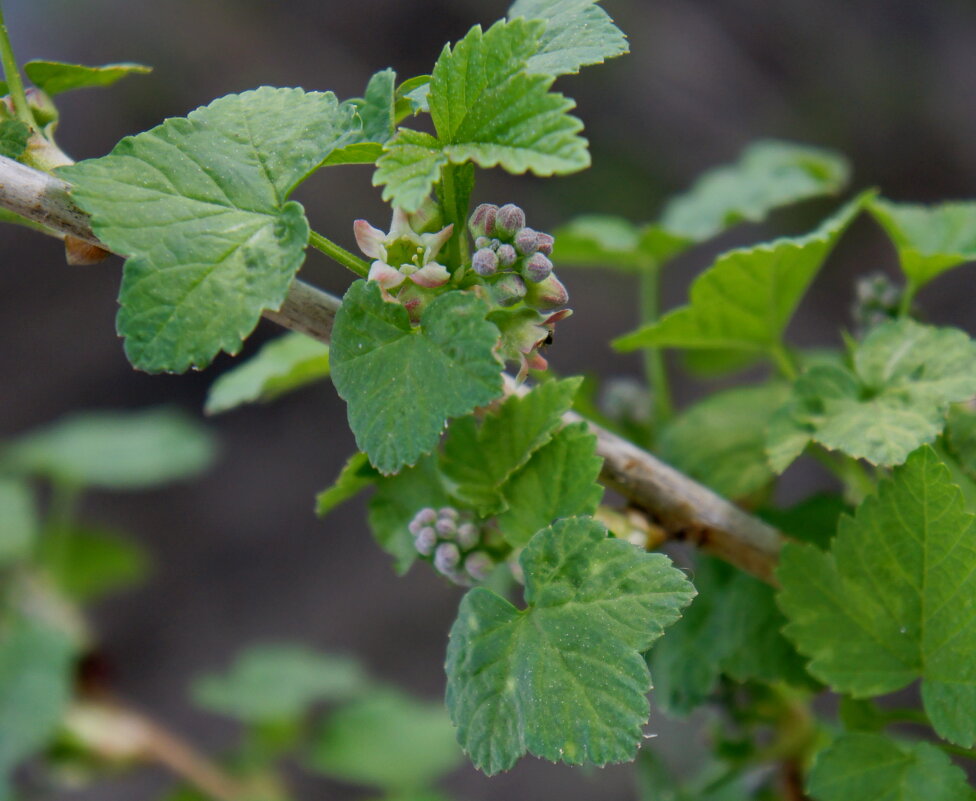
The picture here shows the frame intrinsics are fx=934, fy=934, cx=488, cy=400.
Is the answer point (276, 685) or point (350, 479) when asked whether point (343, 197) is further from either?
point (350, 479)

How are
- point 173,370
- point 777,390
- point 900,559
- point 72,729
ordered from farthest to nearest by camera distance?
point 72,729 < point 777,390 < point 900,559 < point 173,370

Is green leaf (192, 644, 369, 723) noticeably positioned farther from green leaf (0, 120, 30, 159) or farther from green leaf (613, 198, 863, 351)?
green leaf (0, 120, 30, 159)

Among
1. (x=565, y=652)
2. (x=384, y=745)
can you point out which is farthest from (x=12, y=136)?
(x=384, y=745)

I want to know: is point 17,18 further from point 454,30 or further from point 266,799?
point 266,799

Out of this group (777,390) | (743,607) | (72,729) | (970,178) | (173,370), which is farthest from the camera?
(970,178)

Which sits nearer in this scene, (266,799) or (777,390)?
(777,390)

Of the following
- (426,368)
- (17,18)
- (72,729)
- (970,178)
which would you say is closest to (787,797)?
(426,368)

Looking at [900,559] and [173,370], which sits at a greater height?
[173,370]

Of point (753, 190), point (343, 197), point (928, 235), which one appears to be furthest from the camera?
point (343, 197)
